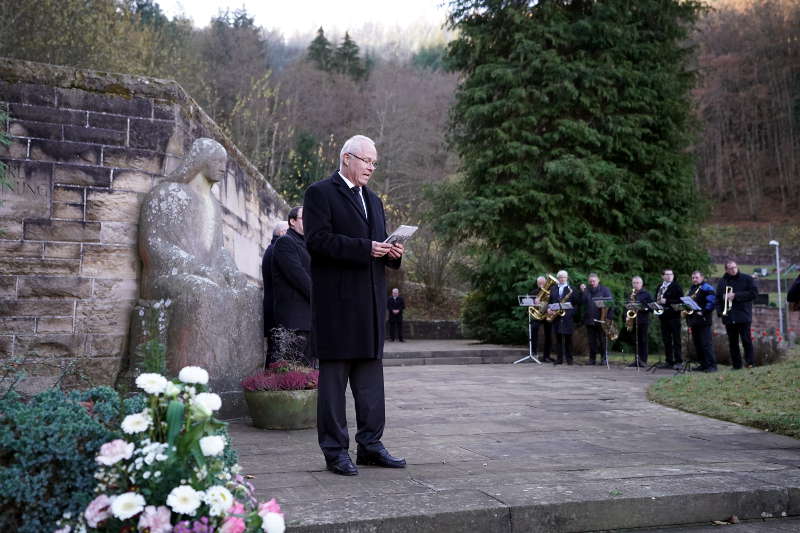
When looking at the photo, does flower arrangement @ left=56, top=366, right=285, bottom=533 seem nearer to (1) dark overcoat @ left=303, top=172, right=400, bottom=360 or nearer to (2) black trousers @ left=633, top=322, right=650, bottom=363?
(1) dark overcoat @ left=303, top=172, right=400, bottom=360

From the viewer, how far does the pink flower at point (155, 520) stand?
2.24m

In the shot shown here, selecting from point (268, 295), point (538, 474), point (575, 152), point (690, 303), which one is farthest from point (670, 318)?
point (538, 474)

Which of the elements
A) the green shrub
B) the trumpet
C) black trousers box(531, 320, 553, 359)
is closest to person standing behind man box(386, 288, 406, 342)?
black trousers box(531, 320, 553, 359)

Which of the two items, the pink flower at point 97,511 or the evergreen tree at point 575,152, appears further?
the evergreen tree at point 575,152

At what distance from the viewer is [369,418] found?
437 centimetres

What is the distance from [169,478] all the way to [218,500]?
186 millimetres

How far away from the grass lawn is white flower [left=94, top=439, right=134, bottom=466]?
5.49m

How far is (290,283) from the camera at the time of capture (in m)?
7.02

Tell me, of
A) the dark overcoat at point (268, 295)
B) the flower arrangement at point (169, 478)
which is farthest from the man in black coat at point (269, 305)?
Answer: the flower arrangement at point (169, 478)

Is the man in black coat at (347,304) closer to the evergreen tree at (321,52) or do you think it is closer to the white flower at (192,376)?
the white flower at (192,376)

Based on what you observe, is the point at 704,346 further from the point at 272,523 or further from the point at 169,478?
the point at 169,478

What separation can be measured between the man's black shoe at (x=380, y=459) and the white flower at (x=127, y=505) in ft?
7.31

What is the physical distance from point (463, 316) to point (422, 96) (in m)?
18.3

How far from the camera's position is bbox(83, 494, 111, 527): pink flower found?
228 centimetres
